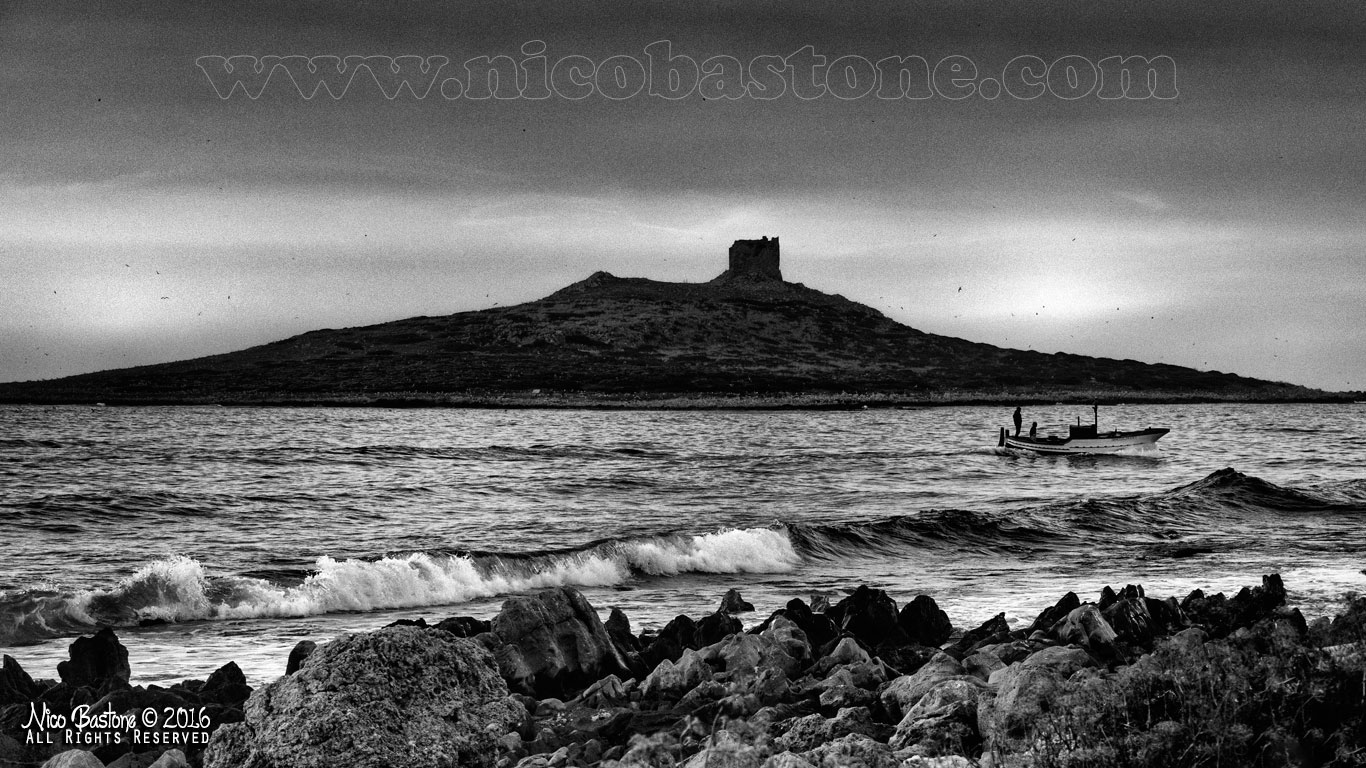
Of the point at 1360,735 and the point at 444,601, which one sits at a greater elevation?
the point at 1360,735

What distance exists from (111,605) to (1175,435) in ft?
238

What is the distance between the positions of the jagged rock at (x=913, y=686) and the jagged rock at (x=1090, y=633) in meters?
2.11

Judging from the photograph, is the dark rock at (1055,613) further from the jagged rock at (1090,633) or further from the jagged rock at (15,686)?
the jagged rock at (15,686)

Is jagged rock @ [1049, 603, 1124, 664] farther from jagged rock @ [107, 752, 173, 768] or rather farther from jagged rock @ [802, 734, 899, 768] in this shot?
jagged rock @ [107, 752, 173, 768]

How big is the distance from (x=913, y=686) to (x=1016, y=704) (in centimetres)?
143

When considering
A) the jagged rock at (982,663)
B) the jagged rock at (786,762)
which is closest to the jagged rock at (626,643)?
the jagged rock at (982,663)

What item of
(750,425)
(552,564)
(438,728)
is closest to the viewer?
(438,728)

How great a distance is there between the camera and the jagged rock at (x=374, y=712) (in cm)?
660

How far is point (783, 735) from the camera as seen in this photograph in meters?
7.26

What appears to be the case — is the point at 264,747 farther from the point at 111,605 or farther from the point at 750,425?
the point at 750,425

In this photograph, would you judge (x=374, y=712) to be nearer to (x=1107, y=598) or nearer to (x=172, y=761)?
(x=172, y=761)

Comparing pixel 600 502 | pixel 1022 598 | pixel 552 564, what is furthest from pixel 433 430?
pixel 1022 598

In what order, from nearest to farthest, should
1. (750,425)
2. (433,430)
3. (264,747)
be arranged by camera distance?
1. (264,747)
2. (433,430)
3. (750,425)

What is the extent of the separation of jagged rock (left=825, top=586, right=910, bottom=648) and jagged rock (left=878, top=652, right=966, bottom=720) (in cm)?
283
